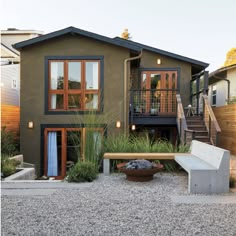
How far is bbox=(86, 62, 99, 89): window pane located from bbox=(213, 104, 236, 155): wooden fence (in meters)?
5.33

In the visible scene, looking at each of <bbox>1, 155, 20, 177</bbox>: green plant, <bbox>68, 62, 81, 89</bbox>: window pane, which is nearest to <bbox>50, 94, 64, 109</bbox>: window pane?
<bbox>68, 62, 81, 89</bbox>: window pane

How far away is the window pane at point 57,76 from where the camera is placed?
1047 cm

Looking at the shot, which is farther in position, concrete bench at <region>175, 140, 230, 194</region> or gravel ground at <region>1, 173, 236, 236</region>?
concrete bench at <region>175, 140, 230, 194</region>

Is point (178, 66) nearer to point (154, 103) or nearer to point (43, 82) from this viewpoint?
point (154, 103)

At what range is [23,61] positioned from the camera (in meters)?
10.5

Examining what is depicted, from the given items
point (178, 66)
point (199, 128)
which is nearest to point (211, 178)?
point (199, 128)

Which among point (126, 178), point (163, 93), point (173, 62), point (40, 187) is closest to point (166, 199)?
point (126, 178)

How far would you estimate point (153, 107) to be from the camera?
12.9 meters

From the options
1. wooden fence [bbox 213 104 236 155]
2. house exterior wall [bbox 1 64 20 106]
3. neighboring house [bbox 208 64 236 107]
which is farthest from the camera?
neighboring house [bbox 208 64 236 107]

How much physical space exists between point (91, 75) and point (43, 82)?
1.79m

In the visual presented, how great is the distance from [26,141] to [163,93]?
6.50m

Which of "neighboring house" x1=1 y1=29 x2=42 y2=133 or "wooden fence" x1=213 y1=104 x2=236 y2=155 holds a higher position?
"neighboring house" x1=1 y1=29 x2=42 y2=133

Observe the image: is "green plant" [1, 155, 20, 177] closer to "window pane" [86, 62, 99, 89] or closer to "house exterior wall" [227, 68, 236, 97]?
"window pane" [86, 62, 99, 89]

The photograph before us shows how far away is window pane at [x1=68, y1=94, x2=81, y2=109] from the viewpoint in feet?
34.5
